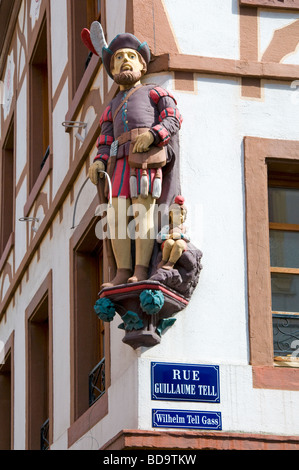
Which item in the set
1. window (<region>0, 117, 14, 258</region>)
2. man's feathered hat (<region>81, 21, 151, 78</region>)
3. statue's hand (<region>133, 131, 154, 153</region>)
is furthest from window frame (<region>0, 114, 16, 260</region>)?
statue's hand (<region>133, 131, 154, 153</region>)

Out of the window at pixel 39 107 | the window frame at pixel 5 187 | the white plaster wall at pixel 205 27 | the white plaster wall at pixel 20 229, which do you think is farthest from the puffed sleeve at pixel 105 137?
the window frame at pixel 5 187

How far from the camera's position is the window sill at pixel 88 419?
12820 mm

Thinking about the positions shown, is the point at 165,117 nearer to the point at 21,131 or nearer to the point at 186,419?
the point at 186,419

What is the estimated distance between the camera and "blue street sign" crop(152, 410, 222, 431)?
37.6 feet

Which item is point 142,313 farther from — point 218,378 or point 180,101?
point 180,101

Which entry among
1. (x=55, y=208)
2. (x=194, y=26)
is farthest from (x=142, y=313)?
(x=55, y=208)

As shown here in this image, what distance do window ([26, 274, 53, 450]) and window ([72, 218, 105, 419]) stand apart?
125 cm

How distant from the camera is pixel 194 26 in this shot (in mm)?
12883

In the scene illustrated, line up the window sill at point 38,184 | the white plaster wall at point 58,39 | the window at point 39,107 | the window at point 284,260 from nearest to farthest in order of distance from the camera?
the window at point 284,260 → the white plaster wall at point 58,39 → the window sill at point 38,184 → the window at point 39,107

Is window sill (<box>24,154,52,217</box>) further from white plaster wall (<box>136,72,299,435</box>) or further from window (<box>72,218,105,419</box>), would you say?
white plaster wall (<box>136,72,299,435</box>)

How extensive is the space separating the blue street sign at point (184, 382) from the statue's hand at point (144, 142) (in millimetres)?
1789

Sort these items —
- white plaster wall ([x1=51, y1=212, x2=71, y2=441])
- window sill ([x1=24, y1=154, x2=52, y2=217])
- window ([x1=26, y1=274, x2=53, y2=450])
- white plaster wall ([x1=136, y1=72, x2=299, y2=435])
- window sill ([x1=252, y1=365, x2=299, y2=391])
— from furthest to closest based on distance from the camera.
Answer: window sill ([x1=24, y1=154, x2=52, y2=217])
window ([x1=26, y1=274, x2=53, y2=450])
white plaster wall ([x1=51, y1=212, x2=71, y2=441])
window sill ([x1=252, y1=365, x2=299, y2=391])
white plaster wall ([x1=136, y1=72, x2=299, y2=435])

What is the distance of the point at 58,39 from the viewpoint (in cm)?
1648

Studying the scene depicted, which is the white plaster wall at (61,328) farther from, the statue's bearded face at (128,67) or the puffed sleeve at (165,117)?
the puffed sleeve at (165,117)
